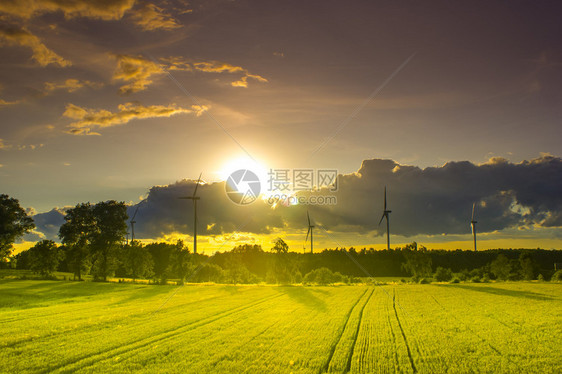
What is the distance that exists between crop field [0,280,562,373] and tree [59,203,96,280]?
5638 centimetres

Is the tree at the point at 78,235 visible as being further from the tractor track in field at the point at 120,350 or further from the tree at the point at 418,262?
the tree at the point at 418,262

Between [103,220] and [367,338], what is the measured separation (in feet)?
290

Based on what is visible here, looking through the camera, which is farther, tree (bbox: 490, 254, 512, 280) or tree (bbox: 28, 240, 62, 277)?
tree (bbox: 490, 254, 512, 280)

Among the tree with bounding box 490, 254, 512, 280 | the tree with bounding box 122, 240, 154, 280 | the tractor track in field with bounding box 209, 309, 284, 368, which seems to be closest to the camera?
the tractor track in field with bounding box 209, 309, 284, 368

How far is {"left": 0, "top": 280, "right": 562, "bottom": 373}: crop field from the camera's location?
1972cm

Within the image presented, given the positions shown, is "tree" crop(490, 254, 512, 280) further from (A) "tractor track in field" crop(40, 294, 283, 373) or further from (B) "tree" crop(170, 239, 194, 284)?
(A) "tractor track in field" crop(40, 294, 283, 373)

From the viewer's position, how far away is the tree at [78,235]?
315 feet

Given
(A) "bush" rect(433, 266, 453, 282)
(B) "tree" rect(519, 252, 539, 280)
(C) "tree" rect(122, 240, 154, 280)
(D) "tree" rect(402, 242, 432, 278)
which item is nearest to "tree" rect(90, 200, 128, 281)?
(C) "tree" rect(122, 240, 154, 280)

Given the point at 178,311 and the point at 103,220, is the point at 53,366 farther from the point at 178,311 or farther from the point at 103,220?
the point at 103,220

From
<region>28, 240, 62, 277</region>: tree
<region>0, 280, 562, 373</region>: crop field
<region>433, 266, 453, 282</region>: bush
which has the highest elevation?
<region>28, 240, 62, 277</region>: tree

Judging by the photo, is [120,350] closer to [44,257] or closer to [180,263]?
[44,257]

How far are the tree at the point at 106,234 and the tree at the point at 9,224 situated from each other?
18.1 metres

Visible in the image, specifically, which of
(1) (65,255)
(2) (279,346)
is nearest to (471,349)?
(2) (279,346)

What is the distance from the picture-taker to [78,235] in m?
98.1
